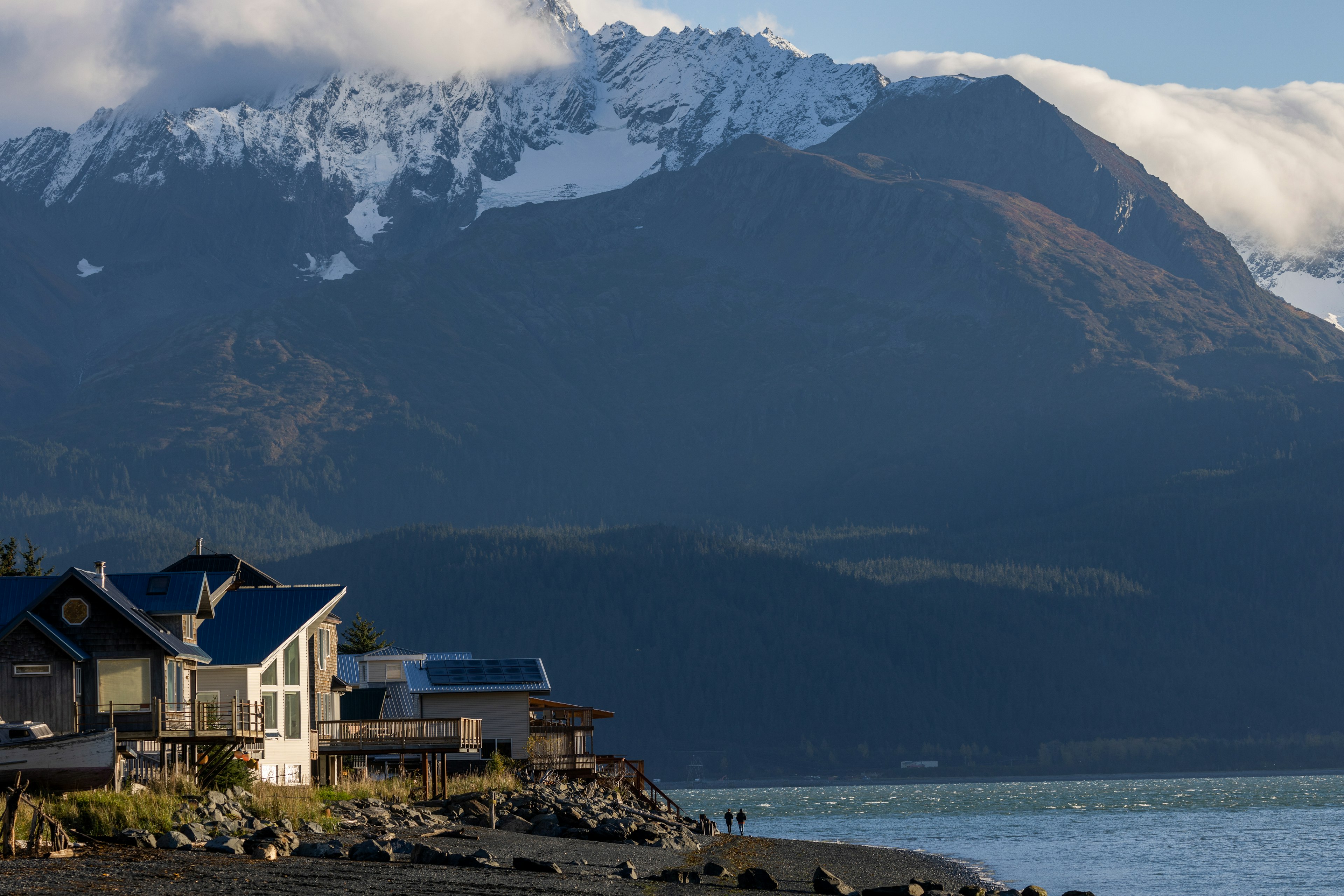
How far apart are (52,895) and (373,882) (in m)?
7.62

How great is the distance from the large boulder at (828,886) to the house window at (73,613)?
2186 centimetres

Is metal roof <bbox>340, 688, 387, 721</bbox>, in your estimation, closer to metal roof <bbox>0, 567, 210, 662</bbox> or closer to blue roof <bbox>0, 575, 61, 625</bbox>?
metal roof <bbox>0, 567, 210, 662</bbox>

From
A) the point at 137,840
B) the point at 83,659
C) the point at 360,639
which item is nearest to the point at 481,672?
the point at 360,639

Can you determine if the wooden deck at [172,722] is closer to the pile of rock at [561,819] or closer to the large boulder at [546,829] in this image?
the pile of rock at [561,819]

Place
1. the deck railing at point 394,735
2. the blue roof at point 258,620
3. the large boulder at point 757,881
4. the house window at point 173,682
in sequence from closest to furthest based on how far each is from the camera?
1. the large boulder at point 757,881
2. the house window at point 173,682
3. the blue roof at point 258,620
4. the deck railing at point 394,735

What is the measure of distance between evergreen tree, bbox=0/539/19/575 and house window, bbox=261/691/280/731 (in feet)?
58.3

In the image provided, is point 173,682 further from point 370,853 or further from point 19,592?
point 370,853

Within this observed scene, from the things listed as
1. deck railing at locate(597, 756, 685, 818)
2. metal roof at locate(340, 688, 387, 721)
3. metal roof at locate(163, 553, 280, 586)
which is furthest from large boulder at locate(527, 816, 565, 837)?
deck railing at locate(597, 756, 685, 818)

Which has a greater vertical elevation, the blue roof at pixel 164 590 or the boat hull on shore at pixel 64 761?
the blue roof at pixel 164 590

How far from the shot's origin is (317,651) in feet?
227

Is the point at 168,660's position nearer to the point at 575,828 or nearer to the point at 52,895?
the point at 575,828

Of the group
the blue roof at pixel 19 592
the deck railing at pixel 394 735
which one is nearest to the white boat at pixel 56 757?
the blue roof at pixel 19 592

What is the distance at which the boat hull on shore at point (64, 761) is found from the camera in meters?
41.5

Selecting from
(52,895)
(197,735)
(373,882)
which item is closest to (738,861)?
(197,735)
